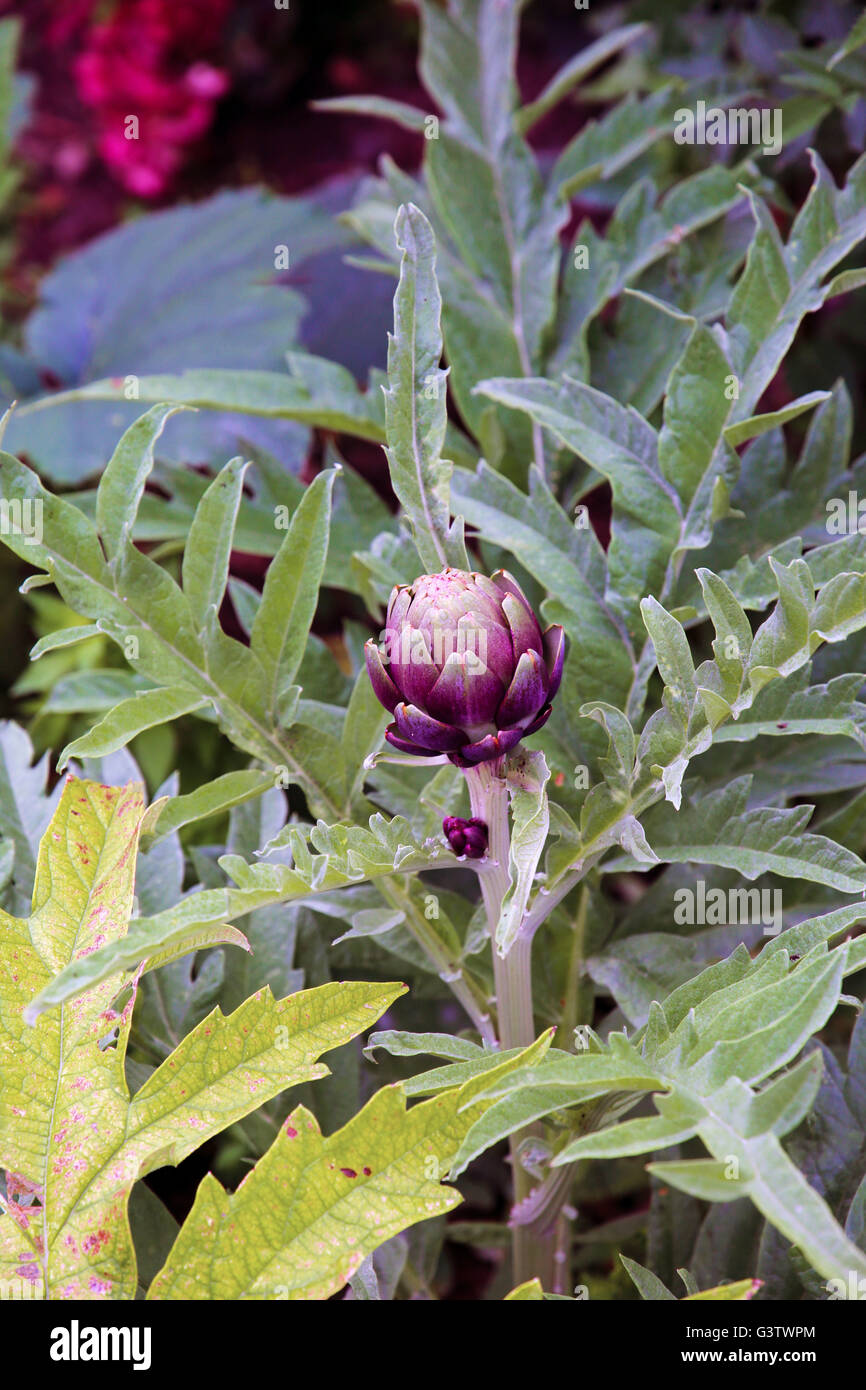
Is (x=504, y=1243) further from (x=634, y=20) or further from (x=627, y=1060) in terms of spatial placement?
(x=634, y=20)

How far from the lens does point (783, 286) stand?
0.57 metres

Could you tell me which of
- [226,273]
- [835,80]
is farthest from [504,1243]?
[226,273]

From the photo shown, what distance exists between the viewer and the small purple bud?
1.48 ft

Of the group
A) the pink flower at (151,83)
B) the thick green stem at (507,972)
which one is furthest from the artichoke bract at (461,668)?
the pink flower at (151,83)

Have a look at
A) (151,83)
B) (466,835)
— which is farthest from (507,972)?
(151,83)

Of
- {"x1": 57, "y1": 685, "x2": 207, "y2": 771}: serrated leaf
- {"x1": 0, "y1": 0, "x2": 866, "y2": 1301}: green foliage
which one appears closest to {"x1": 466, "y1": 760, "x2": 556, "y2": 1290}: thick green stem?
{"x1": 0, "y1": 0, "x2": 866, "y2": 1301}: green foliage

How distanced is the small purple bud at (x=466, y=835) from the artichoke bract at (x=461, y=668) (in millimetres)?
28

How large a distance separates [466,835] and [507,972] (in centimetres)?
7

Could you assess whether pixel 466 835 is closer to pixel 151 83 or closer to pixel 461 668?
pixel 461 668

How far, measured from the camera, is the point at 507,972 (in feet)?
1.57

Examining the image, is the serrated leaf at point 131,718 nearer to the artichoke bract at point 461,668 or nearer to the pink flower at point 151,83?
the artichoke bract at point 461,668

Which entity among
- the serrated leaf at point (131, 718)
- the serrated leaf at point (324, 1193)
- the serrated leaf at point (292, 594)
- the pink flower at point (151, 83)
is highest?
the pink flower at point (151, 83)

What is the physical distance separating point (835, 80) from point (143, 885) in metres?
0.67

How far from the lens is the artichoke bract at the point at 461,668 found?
417mm
